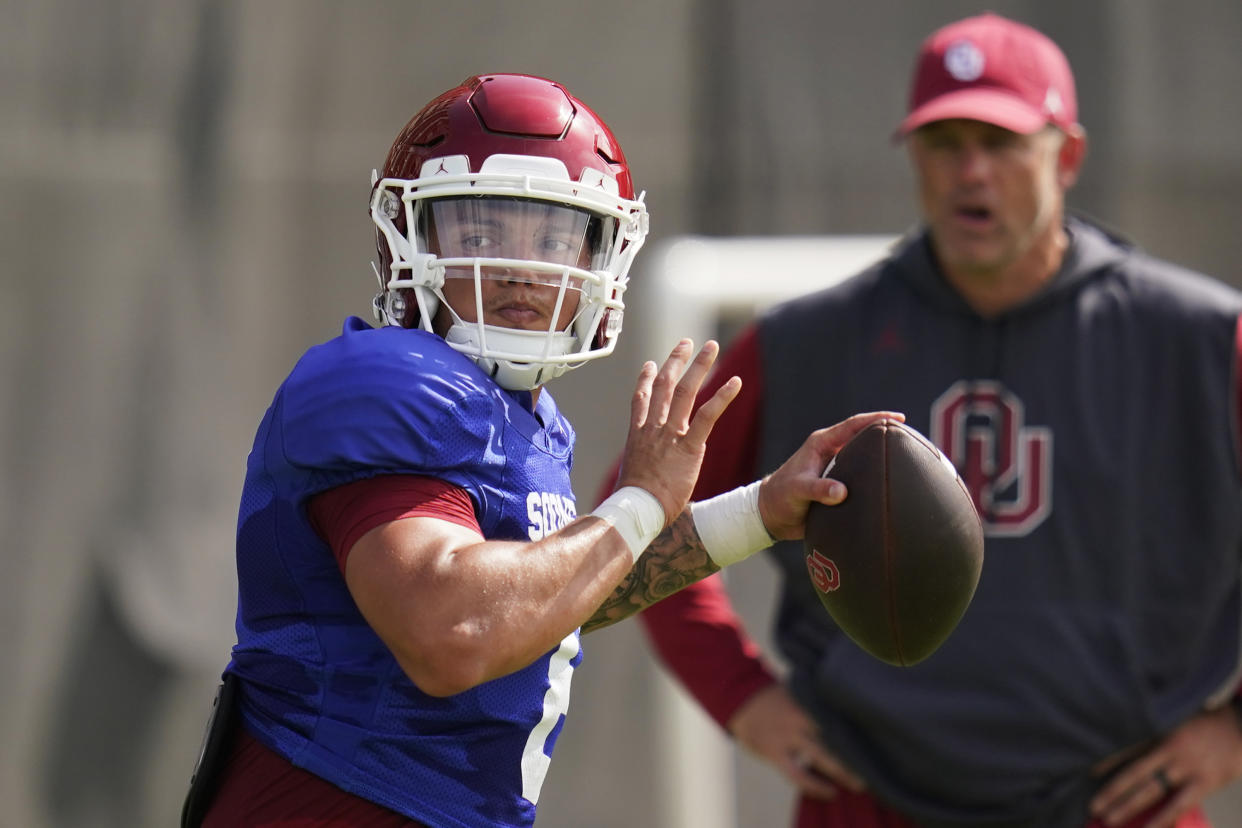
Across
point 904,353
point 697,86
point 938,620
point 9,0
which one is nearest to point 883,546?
point 938,620

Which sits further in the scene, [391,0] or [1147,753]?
[391,0]

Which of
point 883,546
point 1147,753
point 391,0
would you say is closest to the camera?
point 883,546

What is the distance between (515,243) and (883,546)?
54 cm

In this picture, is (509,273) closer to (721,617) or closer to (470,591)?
(470,591)

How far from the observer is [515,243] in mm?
1719

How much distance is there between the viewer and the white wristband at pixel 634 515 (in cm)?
157

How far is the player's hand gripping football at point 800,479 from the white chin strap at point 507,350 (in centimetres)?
30

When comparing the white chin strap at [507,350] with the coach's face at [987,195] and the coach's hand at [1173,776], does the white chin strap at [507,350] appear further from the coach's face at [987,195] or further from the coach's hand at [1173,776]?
the coach's hand at [1173,776]

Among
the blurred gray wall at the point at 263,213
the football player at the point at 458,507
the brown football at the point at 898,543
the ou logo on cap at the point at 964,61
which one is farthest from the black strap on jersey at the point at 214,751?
the blurred gray wall at the point at 263,213

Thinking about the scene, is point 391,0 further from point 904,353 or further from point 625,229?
point 625,229

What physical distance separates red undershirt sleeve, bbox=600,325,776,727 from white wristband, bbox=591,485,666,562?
3.67 ft

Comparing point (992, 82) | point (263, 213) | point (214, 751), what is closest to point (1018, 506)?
point (992, 82)

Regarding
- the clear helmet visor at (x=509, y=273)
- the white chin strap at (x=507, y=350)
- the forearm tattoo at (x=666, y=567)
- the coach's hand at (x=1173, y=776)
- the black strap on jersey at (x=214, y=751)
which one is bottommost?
the coach's hand at (x=1173, y=776)

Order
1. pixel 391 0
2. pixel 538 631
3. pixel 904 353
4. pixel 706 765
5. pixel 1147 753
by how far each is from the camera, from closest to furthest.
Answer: pixel 538 631, pixel 1147 753, pixel 904 353, pixel 706 765, pixel 391 0
